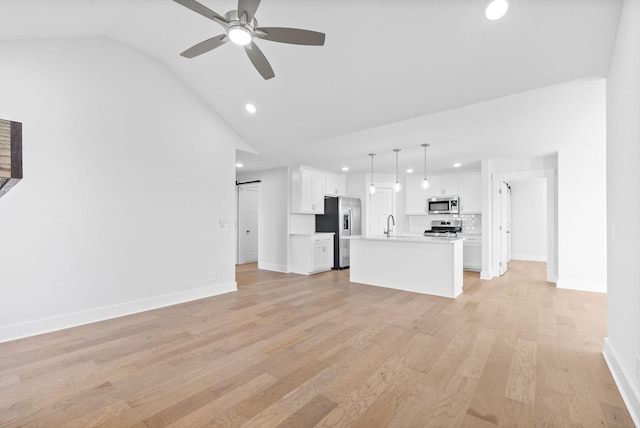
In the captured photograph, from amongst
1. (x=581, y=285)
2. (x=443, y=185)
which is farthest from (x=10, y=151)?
(x=443, y=185)

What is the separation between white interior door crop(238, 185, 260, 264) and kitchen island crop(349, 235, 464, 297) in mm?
3647

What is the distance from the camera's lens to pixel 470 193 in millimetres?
7012

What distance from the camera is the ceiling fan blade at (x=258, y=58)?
7.75 ft

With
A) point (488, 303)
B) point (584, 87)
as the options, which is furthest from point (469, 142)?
point (488, 303)

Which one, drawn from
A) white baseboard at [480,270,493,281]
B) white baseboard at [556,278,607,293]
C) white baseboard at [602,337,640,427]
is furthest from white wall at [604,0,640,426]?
white baseboard at [480,270,493,281]

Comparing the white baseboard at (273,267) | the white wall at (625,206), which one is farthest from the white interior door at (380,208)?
the white wall at (625,206)

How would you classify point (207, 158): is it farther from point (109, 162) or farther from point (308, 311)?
point (308, 311)

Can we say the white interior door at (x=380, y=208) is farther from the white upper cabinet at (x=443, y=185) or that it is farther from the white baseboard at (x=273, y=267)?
the white baseboard at (x=273, y=267)

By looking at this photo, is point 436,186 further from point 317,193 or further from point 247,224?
point 247,224

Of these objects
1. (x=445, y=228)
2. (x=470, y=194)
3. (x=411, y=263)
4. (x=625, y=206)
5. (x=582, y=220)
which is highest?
(x=470, y=194)

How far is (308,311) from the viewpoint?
3.81m

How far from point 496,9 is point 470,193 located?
5378 millimetres

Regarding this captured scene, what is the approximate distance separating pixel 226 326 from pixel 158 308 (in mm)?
1344

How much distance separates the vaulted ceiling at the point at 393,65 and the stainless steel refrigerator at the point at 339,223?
2.40m
